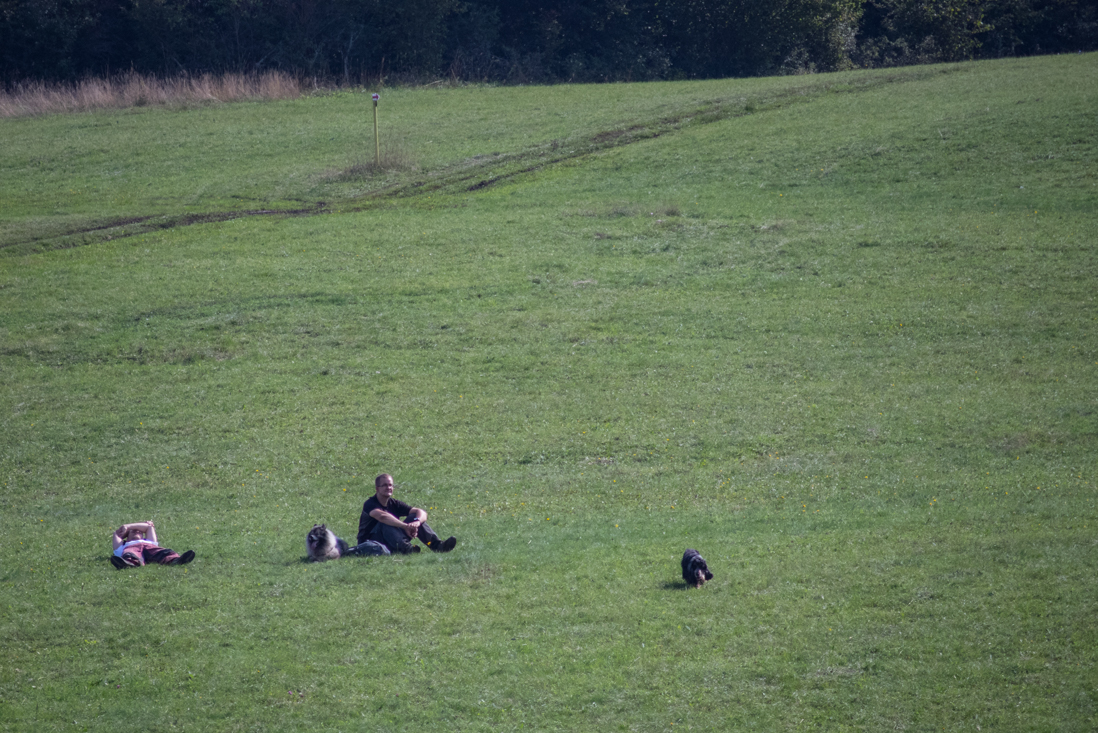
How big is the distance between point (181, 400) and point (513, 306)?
9.65m

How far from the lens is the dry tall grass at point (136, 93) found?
185ft

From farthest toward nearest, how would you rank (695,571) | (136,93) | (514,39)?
(514,39)
(136,93)
(695,571)

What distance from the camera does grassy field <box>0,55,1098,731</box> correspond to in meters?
10.8

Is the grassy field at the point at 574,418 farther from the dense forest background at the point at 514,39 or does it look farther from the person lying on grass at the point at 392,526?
the dense forest background at the point at 514,39

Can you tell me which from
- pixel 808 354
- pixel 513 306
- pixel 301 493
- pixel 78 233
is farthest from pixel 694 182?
pixel 301 493

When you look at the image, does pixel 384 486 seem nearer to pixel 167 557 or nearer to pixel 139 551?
pixel 167 557

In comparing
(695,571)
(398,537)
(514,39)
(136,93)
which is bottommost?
(398,537)

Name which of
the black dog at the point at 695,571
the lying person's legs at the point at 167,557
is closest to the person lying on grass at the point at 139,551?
the lying person's legs at the point at 167,557

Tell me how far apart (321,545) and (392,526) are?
1.09 meters

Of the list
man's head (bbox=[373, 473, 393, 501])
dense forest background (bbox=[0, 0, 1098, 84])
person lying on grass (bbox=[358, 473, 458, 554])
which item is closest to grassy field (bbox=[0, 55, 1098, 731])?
person lying on grass (bbox=[358, 473, 458, 554])

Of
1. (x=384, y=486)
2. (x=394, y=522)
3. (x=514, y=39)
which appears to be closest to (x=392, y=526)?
(x=394, y=522)

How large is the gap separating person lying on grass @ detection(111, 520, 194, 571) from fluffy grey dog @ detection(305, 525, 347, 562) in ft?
A: 5.61

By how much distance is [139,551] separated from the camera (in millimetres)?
14273

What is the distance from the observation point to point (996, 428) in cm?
1892
